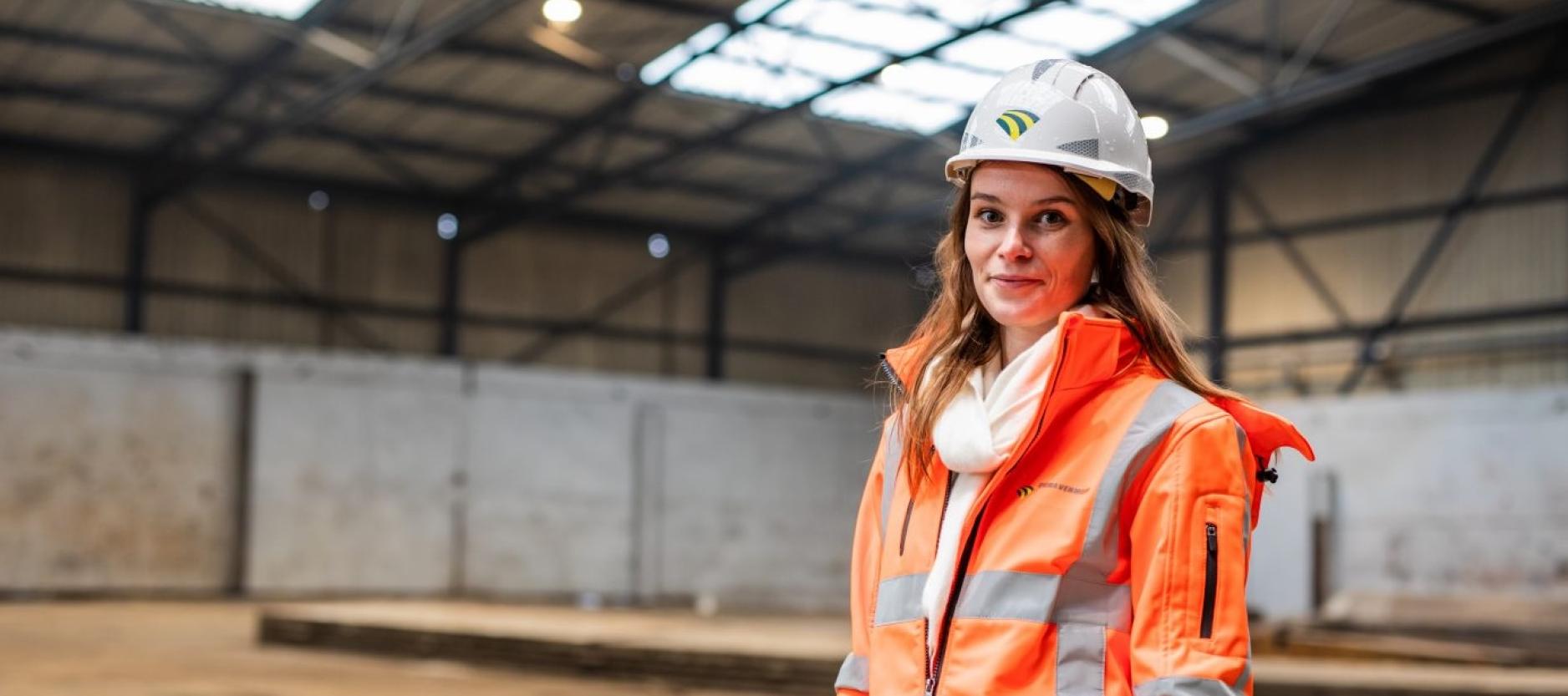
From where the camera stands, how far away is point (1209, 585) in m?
1.88

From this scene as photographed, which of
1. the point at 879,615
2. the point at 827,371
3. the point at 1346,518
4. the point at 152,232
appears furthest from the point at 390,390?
the point at 879,615

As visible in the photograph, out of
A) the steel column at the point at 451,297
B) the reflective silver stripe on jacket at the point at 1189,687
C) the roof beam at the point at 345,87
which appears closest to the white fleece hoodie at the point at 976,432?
the reflective silver stripe on jacket at the point at 1189,687

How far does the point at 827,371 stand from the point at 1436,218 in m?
12.7

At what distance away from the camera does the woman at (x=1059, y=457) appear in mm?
1913

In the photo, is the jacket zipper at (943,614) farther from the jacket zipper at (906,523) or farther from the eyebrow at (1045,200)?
the eyebrow at (1045,200)

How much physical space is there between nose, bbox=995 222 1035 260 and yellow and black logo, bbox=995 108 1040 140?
0.42 ft

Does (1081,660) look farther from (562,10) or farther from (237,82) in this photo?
(237,82)

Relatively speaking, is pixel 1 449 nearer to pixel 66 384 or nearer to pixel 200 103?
pixel 66 384

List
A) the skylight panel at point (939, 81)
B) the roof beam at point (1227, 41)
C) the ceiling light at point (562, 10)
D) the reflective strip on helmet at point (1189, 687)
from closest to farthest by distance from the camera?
1. the reflective strip on helmet at point (1189, 687)
2. the ceiling light at point (562, 10)
3. the roof beam at point (1227, 41)
4. the skylight panel at point (939, 81)

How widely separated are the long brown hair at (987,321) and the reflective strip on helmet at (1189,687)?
428 millimetres

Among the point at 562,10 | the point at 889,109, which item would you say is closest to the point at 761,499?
the point at 889,109

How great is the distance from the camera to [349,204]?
28.2m

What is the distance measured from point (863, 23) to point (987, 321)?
18.6 m

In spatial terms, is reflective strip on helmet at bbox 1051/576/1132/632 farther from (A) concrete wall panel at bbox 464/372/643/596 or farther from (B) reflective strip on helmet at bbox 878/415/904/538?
(A) concrete wall panel at bbox 464/372/643/596
